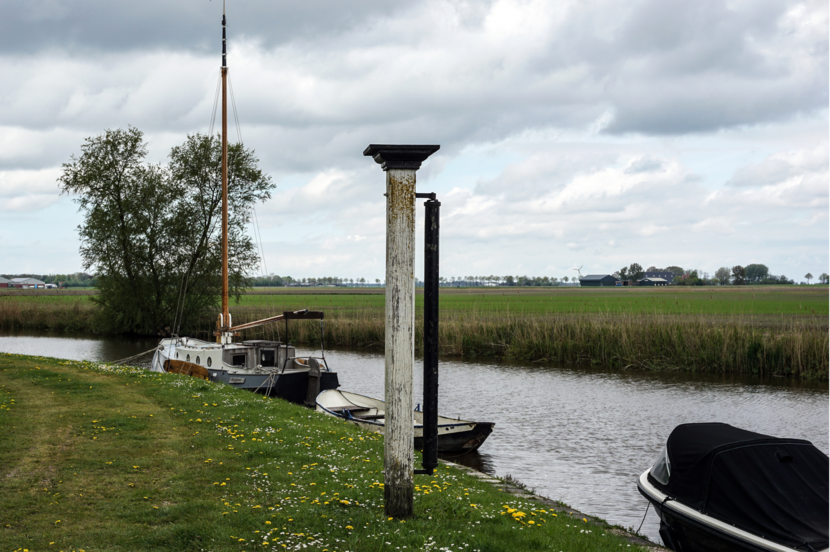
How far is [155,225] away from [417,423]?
1633 inches

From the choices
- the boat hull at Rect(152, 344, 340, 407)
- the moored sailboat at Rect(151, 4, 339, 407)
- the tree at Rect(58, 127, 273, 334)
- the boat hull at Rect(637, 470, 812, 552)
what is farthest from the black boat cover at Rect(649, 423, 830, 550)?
the tree at Rect(58, 127, 273, 334)

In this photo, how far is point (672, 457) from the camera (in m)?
9.07

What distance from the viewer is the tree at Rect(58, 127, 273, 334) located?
49406 mm

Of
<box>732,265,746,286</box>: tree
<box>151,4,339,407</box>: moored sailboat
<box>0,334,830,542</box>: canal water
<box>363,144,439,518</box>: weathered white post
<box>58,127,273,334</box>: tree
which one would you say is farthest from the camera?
<box>732,265,746,286</box>: tree

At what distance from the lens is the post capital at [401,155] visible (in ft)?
21.8

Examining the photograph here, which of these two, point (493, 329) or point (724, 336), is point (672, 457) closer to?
point (724, 336)

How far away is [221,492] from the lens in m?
7.84

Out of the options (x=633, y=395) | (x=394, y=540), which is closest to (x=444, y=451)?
(x=394, y=540)

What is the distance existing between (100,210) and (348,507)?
4905 centimetres

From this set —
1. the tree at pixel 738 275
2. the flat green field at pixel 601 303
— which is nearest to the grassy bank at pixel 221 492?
the flat green field at pixel 601 303

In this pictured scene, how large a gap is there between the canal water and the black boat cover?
7.46 ft

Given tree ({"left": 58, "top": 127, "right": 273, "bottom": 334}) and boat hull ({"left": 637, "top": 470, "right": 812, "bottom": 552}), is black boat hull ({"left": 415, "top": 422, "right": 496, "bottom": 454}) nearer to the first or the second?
boat hull ({"left": 637, "top": 470, "right": 812, "bottom": 552})

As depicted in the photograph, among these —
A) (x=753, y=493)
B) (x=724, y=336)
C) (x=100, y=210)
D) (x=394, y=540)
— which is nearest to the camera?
(x=394, y=540)

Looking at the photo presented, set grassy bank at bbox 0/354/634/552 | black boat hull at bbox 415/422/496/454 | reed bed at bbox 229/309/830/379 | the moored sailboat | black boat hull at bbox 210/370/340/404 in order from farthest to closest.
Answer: reed bed at bbox 229/309/830/379, the moored sailboat, black boat hull at bbox 210/370/340/404, black boat hull at bbox 415/422/496/454, grassy bank at bbox 0/354/634/552
